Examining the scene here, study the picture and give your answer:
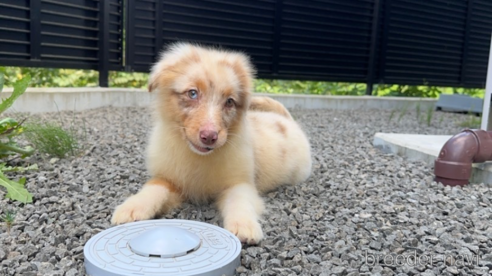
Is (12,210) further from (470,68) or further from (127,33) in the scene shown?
(470,68)

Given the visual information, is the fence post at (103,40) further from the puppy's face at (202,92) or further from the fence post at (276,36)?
the puppy's face at (202,92)

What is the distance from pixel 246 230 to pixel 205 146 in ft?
1.63

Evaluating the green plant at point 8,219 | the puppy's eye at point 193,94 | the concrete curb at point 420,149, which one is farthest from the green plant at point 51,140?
the concrete curb at point 420,149

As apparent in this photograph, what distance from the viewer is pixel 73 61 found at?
6.53m

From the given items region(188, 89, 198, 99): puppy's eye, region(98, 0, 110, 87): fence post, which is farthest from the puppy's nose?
region(98, 0, 110, 87): fence post

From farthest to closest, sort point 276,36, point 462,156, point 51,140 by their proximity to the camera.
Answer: point 276,36 < point 51,140 < point 462,156

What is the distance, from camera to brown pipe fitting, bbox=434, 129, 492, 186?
3.26m

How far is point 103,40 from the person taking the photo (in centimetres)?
683

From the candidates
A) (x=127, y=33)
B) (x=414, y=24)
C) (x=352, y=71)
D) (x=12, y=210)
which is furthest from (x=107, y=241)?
(x=414, y=24)

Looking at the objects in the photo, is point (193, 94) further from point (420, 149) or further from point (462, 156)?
point (420, 149)

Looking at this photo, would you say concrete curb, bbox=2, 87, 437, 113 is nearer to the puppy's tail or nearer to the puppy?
the puppy

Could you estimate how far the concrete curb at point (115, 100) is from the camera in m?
5.76

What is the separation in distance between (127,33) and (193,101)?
507cm

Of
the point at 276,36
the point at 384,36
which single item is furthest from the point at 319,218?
the point at 384,36
